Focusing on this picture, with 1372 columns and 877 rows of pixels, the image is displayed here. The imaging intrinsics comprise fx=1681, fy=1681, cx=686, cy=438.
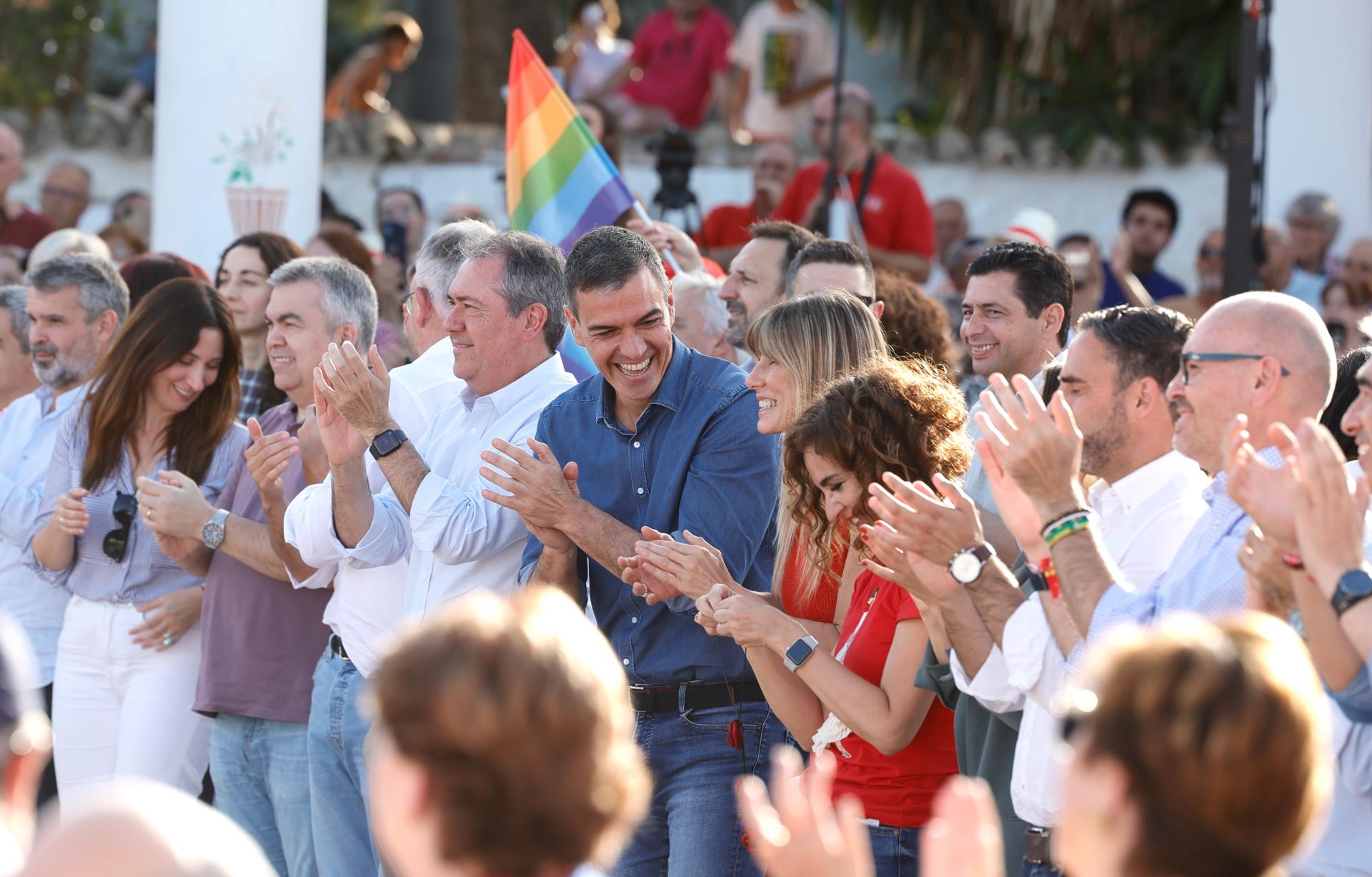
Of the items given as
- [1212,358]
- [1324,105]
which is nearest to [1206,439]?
[1212,358]

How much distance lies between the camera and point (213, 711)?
16.0 feet

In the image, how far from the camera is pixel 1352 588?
2.74 metres

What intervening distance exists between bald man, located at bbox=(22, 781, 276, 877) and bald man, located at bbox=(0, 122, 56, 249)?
296 inches

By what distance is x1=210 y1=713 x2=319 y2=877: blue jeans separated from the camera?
4812 millimetres

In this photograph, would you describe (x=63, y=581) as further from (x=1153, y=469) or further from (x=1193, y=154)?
(x=1193, y=154)

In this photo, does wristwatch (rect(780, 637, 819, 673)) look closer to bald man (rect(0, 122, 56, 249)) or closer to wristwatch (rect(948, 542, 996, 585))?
wristwatch (rect(948, 542, 996, 585))

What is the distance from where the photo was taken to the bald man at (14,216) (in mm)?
8648

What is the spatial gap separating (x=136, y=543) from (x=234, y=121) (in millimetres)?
2948

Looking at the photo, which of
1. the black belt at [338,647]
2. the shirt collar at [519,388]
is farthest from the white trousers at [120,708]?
the shirt collar at [519,388]

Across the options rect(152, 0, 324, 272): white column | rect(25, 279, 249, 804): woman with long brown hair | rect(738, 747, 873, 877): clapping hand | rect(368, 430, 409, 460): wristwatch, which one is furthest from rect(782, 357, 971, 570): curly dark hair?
rect(152, 0, 324, 272): white column

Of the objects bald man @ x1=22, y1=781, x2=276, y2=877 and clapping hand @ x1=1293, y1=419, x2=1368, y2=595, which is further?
clapping hand @ x1=1293, y1=419, x2=1368, y2=595

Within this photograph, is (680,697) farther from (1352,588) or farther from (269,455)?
(1352,588)

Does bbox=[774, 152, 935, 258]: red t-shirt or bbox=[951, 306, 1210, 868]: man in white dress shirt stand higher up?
bbox=[774, 152, 935, 258]: red t-shirt

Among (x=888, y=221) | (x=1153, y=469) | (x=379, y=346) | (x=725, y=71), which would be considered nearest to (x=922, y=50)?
(x=725, y=71)
